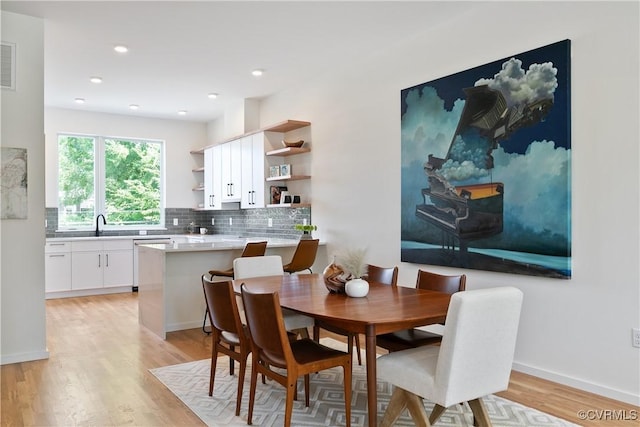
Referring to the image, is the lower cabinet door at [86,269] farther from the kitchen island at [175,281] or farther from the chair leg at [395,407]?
the chair leg at [395,407]

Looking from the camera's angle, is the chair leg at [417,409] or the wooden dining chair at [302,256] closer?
the chair leg at [417,409]

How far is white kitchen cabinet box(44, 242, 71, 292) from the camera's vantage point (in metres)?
6.71

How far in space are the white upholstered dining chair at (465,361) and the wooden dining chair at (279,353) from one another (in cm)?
27

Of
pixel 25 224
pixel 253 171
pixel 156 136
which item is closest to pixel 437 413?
pixel 25 224

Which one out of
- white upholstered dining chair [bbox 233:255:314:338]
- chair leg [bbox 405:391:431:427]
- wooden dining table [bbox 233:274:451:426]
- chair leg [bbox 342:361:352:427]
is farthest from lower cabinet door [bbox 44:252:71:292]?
chair leg [bbox 405:391:431:427]

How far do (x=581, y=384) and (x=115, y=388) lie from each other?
3.08 metres

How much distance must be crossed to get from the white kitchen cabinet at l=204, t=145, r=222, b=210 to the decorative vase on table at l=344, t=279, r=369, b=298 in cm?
469

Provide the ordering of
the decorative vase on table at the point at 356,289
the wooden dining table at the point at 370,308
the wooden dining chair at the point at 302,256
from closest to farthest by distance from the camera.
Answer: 1. the wooden dining table at the point at 370,308
2. the decorative vase on table at the point at 356,289
3. the wooden dining chair at the point at 302,256

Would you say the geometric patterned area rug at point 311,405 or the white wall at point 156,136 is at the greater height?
the white wall at point 156,136

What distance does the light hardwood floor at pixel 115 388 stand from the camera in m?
2.76

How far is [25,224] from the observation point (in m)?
3.85

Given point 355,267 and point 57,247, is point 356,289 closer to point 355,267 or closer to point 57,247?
point 355,267

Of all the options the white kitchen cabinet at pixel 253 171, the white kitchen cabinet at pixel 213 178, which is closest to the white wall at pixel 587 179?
the white kitchen cabinet at pixel 253 171
